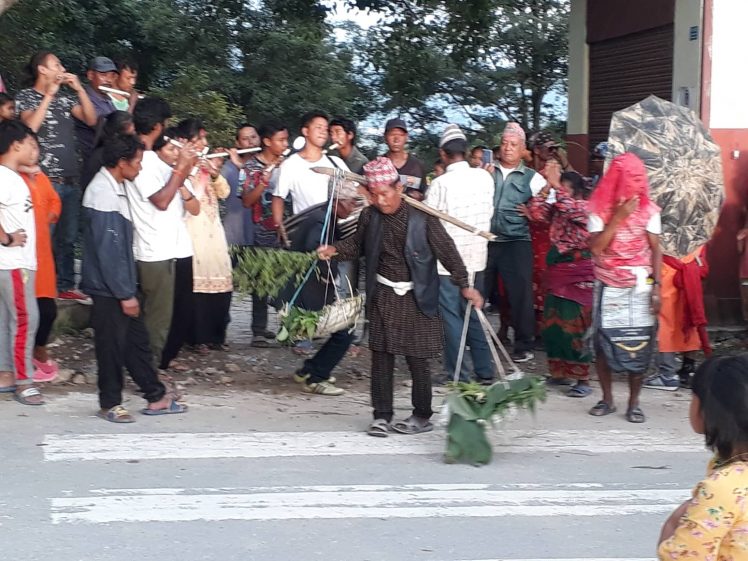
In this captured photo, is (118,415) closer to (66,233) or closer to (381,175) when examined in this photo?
(381,175)

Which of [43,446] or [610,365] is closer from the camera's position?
[43,446]

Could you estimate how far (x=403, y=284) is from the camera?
652 centimetres

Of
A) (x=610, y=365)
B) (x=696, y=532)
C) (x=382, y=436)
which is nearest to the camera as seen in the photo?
(x=696, y=532)

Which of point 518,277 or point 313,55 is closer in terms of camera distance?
point 518,277

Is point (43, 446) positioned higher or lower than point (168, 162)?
lower

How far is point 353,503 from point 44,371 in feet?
10.6

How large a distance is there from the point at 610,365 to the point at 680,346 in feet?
4.63

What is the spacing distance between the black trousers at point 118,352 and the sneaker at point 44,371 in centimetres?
106

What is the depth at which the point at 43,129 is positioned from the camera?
8.41 metres

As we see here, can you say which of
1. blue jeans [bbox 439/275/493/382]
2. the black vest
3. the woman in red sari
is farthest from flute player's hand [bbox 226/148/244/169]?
the black vest

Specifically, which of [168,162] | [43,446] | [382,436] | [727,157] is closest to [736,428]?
[382,436]

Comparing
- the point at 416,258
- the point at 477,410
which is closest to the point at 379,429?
the point at 477,410

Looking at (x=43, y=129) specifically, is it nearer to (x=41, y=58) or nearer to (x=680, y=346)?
(x=41, y=58)

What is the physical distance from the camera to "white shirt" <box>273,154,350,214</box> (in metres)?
8.22
